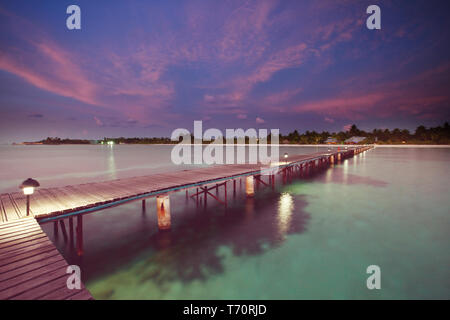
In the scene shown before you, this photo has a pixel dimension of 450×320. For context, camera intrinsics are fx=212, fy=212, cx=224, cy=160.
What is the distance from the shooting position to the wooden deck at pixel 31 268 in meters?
3.34

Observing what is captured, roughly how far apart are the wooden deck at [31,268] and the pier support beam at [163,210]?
453 cm

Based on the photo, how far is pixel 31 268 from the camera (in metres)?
3.94

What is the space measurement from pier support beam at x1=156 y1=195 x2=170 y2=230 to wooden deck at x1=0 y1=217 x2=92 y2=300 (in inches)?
178

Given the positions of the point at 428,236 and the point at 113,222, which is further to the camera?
the point at 113,222

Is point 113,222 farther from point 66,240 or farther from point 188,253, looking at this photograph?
point 188,253

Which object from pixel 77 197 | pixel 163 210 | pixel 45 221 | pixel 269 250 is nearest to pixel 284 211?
pixel 269 250

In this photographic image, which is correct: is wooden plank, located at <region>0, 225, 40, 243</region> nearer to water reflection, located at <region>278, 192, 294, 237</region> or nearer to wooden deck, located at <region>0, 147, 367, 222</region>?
wooden deck, located at <region>0, 147, 367, 222</region>

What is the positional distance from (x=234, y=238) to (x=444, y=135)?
133 metres

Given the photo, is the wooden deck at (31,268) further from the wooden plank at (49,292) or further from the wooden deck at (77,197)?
the wooden deck at (77,197)

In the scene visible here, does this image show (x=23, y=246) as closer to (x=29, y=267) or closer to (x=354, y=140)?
(x=29, y=267)

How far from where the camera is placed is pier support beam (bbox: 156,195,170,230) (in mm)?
9469

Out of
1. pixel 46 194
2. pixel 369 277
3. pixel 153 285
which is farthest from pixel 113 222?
pixel 369 277
